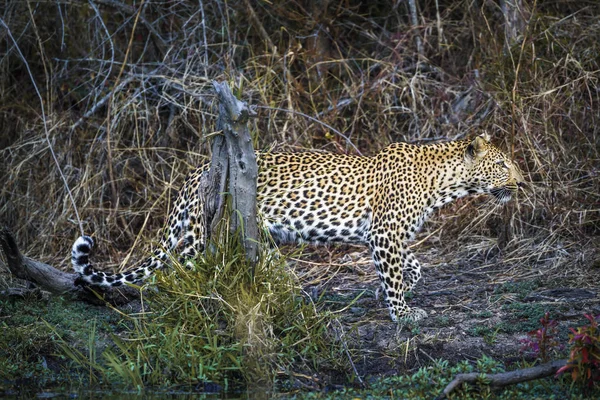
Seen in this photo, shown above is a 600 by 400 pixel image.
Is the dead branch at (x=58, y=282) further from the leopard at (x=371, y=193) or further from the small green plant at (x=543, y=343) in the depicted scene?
the small green plant at (x=543, y=343)

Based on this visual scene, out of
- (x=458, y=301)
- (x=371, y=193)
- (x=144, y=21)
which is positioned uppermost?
(x=144, y=21)

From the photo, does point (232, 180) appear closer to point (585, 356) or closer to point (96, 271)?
point (96, 271)

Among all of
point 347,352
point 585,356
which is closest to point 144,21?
point 347,352

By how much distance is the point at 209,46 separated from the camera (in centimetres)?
1073

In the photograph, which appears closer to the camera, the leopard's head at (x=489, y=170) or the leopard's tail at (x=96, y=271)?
the leopard's tail at (x=96, y=271)

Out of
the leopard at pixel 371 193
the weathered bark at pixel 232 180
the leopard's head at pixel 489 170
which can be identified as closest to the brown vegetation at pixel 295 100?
the leopard's head at pixel 489 170

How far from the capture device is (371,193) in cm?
769

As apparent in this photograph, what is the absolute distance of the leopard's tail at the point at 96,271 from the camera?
6.64 m

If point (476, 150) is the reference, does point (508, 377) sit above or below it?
below

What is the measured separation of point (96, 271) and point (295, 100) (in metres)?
3.84

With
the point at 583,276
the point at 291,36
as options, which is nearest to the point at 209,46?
the point at 291,36

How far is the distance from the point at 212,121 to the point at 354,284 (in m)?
2.73

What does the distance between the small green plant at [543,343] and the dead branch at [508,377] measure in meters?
0.38

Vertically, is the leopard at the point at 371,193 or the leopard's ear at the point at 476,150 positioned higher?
the leopard's ear at the point at 476,150
